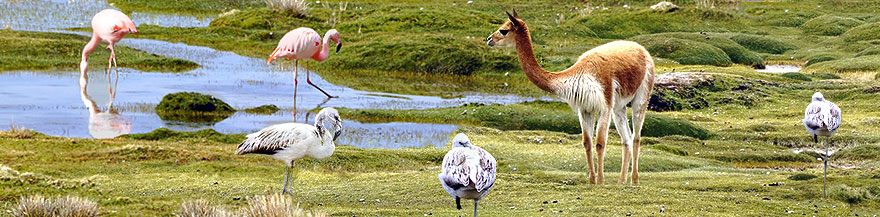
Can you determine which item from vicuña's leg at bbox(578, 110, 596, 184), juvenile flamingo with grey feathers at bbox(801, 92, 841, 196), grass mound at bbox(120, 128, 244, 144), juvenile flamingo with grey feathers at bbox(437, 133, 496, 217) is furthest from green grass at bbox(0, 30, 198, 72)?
juvenile flamingo with grey feathers at bbox(437, 133, 496, 217)

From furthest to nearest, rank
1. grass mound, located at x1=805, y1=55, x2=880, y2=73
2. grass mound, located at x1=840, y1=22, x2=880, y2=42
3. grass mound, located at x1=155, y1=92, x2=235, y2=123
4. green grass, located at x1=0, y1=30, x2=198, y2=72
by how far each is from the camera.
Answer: grass mound, located at x1=840, y1=22, x2=880, y2=42, grass mound, located at x1=805, y1=55, x2=880, y2=73, green grass, located at x1=0, y1=30, x2=198, y2=72, grass mound, located at x1=155, y1=92, x2=235, y2=123

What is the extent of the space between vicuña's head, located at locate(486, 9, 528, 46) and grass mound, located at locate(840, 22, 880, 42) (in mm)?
29698

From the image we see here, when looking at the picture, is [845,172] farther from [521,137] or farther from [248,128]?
[248,128]

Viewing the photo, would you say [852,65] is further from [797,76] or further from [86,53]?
[86,53]

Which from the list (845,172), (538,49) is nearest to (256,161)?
(845,172)

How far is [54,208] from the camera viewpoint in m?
10.3

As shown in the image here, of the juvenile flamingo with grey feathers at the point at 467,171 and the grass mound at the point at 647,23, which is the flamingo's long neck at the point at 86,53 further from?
the juvenile flamingo with grey feathers at the point at 467,171

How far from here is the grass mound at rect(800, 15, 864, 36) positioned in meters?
45.3

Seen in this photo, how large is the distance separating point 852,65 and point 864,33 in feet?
26.8

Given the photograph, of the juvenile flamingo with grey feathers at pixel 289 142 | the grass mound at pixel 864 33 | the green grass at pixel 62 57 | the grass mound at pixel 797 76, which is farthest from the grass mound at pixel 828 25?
the juvenile flamingo with grey feathers at pixel 289 142

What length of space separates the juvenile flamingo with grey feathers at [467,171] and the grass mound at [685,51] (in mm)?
27174

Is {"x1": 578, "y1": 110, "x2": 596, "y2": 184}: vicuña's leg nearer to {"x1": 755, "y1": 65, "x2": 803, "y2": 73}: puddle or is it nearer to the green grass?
the green grass

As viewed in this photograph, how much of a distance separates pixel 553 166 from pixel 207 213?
306 inches

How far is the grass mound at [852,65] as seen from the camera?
106ft
